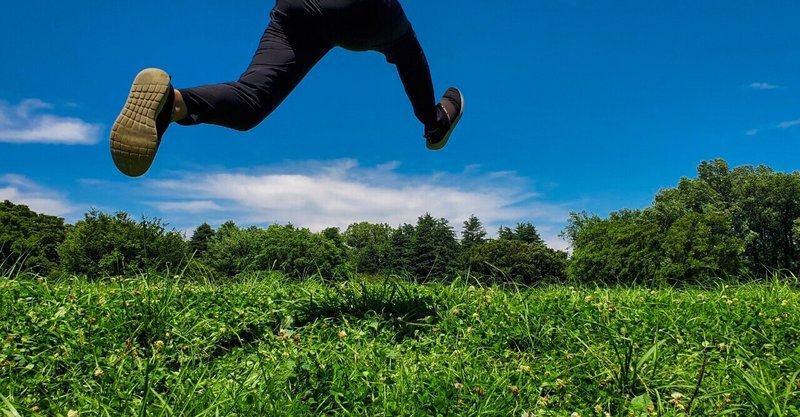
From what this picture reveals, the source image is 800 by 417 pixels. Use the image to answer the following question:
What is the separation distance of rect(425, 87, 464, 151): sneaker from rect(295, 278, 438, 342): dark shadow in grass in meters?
1.12

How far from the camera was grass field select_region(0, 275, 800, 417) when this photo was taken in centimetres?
248

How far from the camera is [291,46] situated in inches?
127

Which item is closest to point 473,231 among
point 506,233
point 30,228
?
point 506,233

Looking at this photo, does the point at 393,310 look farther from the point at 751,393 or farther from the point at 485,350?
the point at 751,393

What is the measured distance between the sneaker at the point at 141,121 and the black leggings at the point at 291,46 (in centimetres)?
14

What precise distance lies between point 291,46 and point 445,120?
124 cm

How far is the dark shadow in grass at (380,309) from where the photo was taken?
3.80 m

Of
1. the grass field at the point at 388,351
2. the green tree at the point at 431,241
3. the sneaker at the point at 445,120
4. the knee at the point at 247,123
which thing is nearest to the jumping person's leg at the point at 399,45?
the sneaker at the point at 445,120

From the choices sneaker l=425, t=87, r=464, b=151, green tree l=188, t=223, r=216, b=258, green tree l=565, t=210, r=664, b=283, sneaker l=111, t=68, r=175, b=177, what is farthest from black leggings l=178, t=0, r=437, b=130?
green tree l=188, t=223, r=216, b=258

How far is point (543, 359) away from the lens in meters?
3.12

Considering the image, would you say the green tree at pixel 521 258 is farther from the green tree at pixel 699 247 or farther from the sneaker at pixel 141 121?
the sneaker at pixel 141 121

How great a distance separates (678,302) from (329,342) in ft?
9.04

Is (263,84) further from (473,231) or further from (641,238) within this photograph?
(473,231)

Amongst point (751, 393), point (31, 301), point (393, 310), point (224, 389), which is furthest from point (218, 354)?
point (751, 393)
